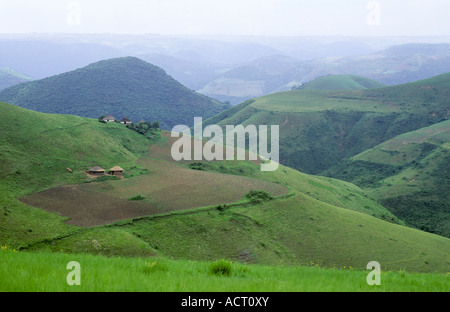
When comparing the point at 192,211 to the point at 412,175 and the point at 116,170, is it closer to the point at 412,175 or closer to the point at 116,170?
the point at 116,170

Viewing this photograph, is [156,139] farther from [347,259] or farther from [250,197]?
[347,259]

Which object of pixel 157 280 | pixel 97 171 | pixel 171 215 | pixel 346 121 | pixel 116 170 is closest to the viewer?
pixel 157 280

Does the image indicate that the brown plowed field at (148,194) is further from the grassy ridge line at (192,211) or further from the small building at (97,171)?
the small building at (97,171)

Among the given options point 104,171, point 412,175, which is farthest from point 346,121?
point 104,171

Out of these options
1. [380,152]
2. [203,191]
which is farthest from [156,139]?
[380,152]

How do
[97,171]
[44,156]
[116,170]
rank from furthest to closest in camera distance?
[116,170], [44,156], [97,171]
